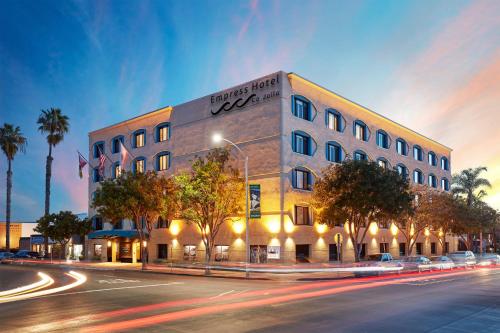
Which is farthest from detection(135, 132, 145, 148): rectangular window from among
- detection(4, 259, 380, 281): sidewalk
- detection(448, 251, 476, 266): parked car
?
detection(448, 251, 476, 266): parked car

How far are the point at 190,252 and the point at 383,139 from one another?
28943 millimetres

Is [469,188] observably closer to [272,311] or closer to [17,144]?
[272,311]

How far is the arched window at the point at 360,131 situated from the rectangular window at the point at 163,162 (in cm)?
2241

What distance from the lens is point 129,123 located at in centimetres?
6109

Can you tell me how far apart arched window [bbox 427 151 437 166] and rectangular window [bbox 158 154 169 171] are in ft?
136

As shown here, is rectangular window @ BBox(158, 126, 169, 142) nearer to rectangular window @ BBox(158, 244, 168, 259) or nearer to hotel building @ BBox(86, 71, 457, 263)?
hotel building @ BBox(86, 71, 457, 263)

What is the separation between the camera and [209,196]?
1470 inches

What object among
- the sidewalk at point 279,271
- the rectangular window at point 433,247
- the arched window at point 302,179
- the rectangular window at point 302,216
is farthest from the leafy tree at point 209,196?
the rectangular window at point 433,247

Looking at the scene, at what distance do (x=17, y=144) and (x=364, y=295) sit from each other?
224 feet

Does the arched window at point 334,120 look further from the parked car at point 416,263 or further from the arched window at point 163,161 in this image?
the arched window at point 163,161

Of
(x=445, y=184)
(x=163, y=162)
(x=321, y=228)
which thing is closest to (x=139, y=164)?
→ (x=163, y=162)

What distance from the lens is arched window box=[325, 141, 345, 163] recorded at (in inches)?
1921

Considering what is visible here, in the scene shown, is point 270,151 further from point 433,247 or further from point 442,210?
point 433,247

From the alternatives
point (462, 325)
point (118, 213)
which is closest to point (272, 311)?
point (462, 325)
